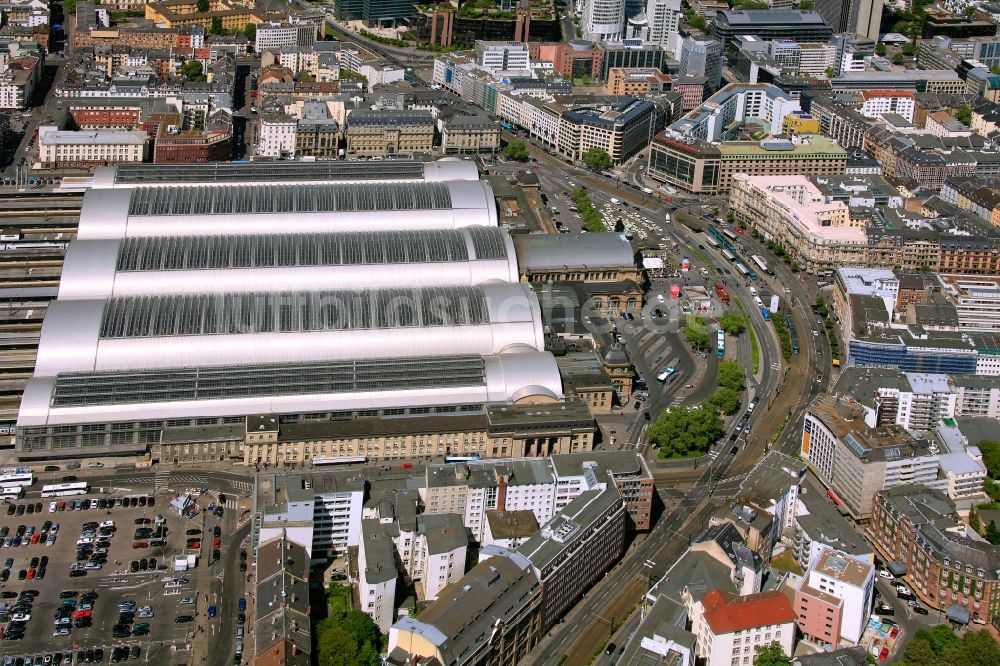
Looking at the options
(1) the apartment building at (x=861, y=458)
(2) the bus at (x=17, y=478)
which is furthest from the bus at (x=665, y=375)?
(2) the bus at (x=17, y=478)

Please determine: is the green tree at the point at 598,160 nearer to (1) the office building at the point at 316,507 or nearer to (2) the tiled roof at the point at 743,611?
(1) the office building at the point at 316,507

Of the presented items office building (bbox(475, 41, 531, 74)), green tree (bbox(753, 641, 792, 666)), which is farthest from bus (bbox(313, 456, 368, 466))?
office building (bbox(475, 41, 531, 74))

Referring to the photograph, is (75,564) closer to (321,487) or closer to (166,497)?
(166,497)

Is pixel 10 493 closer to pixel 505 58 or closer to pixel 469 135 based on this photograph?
pixel 469 135

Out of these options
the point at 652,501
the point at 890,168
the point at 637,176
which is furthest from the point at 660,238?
the point at 652,501

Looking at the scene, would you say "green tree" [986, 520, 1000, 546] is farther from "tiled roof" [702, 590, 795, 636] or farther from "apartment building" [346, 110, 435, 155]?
"apartment building" [346, 110, 435, 155]
